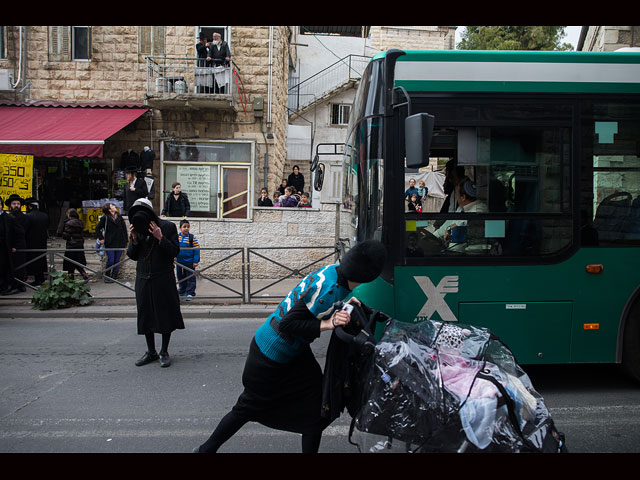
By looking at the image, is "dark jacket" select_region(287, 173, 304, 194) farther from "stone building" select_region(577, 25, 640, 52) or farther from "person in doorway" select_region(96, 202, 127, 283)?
"stone building" select_region(577, 25, 640, 52)

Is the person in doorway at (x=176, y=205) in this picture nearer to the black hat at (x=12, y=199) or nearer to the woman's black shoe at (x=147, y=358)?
the black hat at (x=12, y=199)

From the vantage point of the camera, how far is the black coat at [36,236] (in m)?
10.1

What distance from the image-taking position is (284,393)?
9.41ft

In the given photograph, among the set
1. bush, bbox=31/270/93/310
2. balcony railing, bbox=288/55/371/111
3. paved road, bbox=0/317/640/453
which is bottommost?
paved road, bbox=0/317/640/453

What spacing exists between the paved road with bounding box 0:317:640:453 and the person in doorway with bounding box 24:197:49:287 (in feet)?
11.2

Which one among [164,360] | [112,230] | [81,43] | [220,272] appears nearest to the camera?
[164,360]

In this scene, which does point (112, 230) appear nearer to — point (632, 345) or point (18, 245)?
point (18, 245)

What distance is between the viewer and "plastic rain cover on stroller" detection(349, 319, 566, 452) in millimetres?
2365

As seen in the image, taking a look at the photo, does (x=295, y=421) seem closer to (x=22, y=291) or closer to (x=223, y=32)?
(x=22, y=291)

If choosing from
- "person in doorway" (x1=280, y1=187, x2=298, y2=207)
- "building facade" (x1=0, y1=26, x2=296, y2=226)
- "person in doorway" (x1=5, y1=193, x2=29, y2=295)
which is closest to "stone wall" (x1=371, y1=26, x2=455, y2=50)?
"building facade" (x1=0, y1=26, x2=296, y2=226)

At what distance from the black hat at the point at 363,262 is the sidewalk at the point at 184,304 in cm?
598

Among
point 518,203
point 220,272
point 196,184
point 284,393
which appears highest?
point 196,184

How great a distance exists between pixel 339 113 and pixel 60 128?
1216 cm

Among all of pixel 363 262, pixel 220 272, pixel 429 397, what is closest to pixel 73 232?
pixel 220 272
